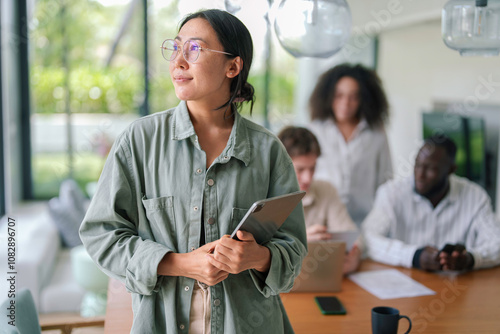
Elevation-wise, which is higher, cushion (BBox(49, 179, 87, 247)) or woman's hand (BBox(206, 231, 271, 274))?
woman's hand (BBox(206, 231, 271, 274))

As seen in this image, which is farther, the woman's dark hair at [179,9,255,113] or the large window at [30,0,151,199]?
the large window at [30,0,151,199]

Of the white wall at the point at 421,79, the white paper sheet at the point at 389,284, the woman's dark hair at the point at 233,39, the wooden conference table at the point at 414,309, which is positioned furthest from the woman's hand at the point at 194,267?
the white wall at the point at 421,79

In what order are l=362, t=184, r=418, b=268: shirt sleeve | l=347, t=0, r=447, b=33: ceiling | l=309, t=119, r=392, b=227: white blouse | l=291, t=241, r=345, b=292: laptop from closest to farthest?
1. l=291, t=241, r=345, b=292: laptop
2. l=362, t=184, r=418, b=268: shirt sleeve
3. l=309, t=119, r=392, b=227: white blouse
4. l=347, t=0, r=447, b=33: ceiling

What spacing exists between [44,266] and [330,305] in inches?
82.4

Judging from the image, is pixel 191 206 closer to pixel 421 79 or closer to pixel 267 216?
pixel 267 216

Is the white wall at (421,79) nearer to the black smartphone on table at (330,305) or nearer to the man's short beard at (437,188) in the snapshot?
the man's short beard at (437,188)

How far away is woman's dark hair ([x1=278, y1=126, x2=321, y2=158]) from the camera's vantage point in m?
2.17

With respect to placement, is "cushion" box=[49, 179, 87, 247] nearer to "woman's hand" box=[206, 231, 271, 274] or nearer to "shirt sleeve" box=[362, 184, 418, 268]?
"shirt sleeve" box=[362, 184, 418, 268]

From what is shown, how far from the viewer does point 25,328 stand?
59.3 inches

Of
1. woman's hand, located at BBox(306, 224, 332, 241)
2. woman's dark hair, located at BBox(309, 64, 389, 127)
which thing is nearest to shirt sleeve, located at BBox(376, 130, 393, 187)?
woman's dark hair, located at BBox(309, 64, 389, 127)

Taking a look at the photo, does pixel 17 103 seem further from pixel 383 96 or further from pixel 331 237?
pixel 331 237

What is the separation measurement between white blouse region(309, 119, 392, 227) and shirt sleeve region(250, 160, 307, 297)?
1761mm

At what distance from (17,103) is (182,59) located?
11.4ft

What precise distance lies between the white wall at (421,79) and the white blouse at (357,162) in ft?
2.17
